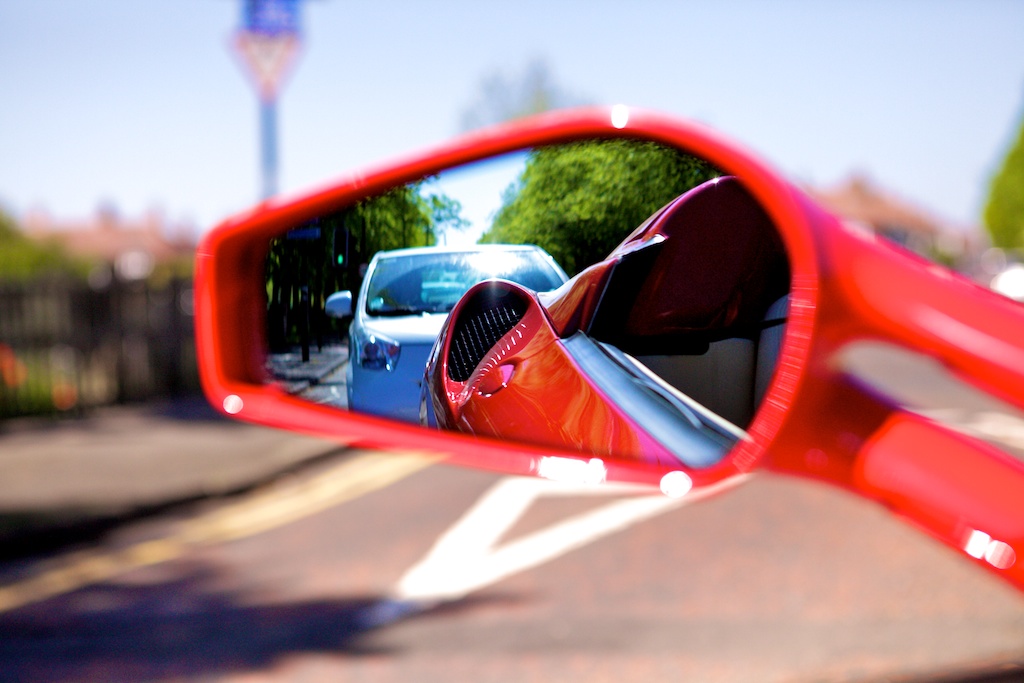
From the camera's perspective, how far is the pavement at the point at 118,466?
7.22 meters

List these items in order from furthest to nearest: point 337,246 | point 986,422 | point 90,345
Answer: point 90,345
point 986,422
point 337,246

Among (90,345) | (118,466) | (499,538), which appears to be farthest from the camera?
(90,345)

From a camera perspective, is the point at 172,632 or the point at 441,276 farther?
the point at 172,632

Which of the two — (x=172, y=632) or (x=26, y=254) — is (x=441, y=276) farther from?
(x=26, y=254)

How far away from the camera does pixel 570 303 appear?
1.00m

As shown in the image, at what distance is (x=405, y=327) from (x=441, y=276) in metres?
0.07

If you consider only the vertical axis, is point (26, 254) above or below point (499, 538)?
below

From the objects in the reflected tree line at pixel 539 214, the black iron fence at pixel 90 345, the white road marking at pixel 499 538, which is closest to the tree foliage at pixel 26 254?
the black iron fence at pixel 90 345

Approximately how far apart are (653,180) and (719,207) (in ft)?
0.22

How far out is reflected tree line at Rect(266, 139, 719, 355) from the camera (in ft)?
3.09

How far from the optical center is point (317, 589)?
597cm

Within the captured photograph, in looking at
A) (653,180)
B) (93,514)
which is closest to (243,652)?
(93,514)

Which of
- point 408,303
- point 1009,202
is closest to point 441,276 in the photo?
point 408,303

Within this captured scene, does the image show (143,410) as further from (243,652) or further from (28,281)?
(243,652)
